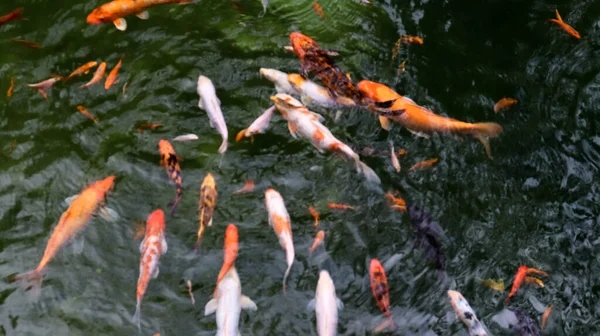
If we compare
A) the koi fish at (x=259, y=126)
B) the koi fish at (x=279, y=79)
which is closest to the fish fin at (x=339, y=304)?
the koi fish at (x=259, y=126)

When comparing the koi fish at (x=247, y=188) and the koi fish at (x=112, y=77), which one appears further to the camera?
the koi fish at (x=112, y=77)

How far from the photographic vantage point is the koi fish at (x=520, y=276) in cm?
335

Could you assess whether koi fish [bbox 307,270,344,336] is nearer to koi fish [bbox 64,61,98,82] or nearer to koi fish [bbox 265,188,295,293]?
koi fish [bbox 265,188,295,293]

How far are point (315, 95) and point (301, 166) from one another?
0.57 m

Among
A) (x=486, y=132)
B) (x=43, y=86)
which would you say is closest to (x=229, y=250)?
(x=486, y=132)

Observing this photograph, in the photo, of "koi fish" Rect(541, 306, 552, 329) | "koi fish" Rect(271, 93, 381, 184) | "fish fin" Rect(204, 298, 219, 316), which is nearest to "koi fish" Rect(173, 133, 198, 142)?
"koi fish" Rect(271, 93, 381, 184)

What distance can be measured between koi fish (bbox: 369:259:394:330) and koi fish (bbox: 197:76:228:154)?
131cm

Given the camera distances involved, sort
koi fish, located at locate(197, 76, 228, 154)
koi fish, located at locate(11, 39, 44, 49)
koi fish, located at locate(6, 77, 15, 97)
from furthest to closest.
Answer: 1. koi fish, located at locate(11, 39, 44, 49)
2. koi fish, located at locate(6, 77, 15, 97)
3. koi fish, located at locate(197, 76, 228, 154)

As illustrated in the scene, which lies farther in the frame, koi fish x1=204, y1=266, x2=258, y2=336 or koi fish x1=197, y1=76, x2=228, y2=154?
koi fish x1=197, y1=76, x2=228, y2=154

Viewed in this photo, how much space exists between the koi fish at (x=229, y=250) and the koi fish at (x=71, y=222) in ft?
2.96

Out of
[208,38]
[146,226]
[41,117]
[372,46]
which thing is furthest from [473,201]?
[41,117]

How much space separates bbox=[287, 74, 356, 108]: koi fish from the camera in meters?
4.00

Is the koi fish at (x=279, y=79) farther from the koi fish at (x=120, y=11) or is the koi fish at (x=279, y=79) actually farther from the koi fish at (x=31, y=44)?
the koi fish at (x=31, y=44)

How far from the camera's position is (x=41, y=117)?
161 inches
